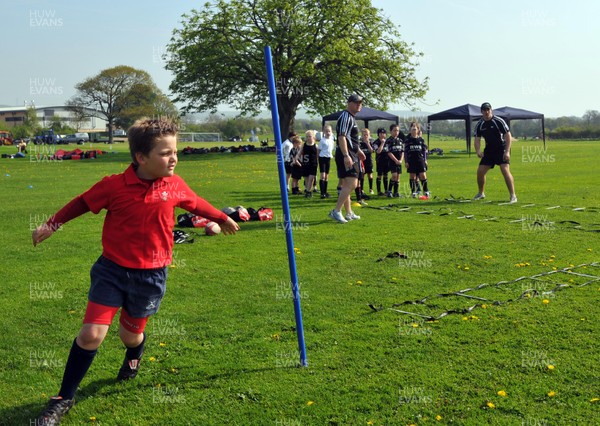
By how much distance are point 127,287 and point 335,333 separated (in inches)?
84.1

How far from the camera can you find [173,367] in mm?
4930

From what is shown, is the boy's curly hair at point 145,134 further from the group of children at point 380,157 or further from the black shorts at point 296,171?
the black shorts at point 296,171

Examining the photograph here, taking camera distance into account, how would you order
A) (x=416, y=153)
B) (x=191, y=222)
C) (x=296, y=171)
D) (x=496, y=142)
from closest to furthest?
(x=191, y=222) → (x=496, y=142) → (x=416, y=153) → (x=296, y=171)

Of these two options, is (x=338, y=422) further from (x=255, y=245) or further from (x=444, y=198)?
(x=444, y=198)

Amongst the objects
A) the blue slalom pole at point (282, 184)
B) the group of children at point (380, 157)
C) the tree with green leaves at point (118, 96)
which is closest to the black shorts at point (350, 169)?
the group of children at point (380, 157)

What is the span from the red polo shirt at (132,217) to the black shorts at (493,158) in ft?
40.3

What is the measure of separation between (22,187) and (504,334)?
820 inches

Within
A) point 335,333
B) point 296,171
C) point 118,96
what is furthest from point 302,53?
point 118,96

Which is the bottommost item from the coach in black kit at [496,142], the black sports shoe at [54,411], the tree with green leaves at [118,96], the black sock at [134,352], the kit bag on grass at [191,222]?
the black sports shoe at [54,411]

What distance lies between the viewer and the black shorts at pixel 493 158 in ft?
49.9

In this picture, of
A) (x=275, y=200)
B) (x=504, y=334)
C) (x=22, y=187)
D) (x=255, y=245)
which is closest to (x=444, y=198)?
(x=275, y=200)

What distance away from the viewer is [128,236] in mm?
4176

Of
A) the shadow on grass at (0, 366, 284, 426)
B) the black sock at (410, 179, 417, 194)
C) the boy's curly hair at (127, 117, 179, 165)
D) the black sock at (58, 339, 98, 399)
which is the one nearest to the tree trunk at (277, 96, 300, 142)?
the black sock at (410, 179, 417, 194)

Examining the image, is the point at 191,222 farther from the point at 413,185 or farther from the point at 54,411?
the point at 54,411
